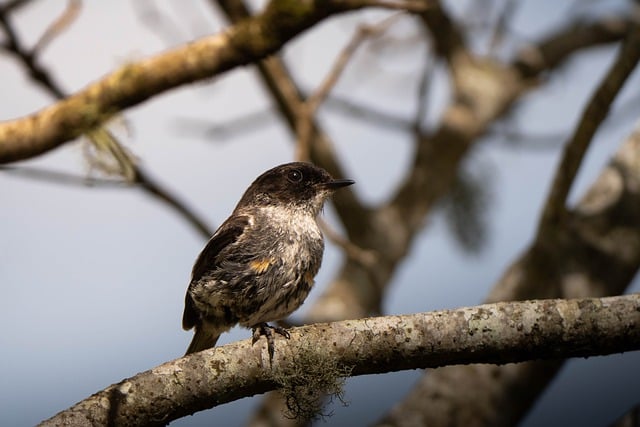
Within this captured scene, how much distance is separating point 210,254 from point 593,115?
185 centimetres

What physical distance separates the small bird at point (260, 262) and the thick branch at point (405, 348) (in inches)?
25.2

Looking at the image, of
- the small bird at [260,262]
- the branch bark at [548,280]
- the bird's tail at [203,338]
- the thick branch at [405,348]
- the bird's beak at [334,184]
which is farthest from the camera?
the branch bark at [548,280]

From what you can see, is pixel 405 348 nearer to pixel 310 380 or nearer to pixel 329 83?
pixel 310 380

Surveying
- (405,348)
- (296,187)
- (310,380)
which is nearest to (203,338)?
(296,187)

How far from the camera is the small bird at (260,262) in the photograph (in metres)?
3.18

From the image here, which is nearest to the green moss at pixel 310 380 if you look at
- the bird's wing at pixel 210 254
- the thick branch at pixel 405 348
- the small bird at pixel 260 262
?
the thick branch at pixel 405 348

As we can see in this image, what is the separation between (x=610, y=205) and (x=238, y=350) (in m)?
2.64

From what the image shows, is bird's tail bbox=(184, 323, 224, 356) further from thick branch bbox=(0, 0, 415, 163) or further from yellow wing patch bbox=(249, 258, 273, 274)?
thick branch bbox=(0, 0, 415, 163)

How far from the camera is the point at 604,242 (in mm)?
4344

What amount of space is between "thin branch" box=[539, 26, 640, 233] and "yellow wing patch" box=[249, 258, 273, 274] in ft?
4.97

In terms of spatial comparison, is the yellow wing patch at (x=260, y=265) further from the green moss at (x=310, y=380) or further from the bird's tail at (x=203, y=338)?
the green moss at (x=310, y=380)

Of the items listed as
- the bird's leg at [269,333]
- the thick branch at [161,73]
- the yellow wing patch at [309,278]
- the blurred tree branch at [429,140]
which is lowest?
the bird's leg at [269,333]

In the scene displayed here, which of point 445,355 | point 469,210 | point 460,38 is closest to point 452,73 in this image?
point 460,38

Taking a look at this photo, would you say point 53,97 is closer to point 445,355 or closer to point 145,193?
point 145,193
